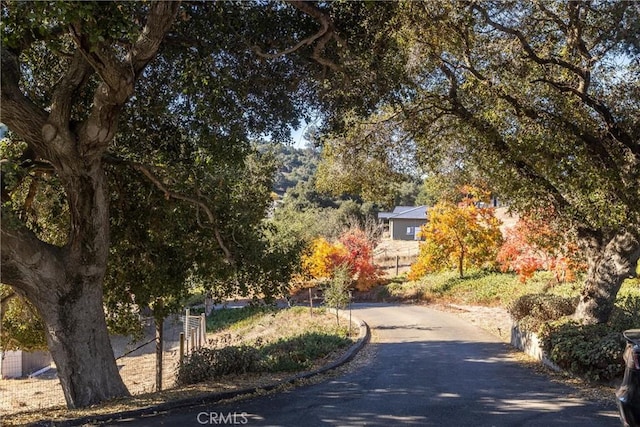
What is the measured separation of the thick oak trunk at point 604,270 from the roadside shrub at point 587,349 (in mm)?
911

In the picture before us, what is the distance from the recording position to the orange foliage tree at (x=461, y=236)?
28812 millimetres

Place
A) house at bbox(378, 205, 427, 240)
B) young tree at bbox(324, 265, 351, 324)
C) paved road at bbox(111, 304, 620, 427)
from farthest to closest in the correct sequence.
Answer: house at bbox(378, 205, 427, 240) < young tree at bbox(324, 265, 351, 324) < paved road at bbox(111, 304, 620, 427)

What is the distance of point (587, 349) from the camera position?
9.80 meters

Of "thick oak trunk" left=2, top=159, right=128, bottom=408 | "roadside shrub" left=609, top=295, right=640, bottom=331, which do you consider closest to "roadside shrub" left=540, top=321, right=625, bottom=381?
"roadside shrub" left=609, top=295, right=640, bottom=331

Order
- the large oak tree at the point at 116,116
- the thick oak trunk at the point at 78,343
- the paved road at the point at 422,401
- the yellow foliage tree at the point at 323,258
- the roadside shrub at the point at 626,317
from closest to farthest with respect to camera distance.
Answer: the paved road at the point at 422,401 < the large oak tree at the point at 116,116 < the thick oak trunk at the point at 78,343 < the roadside shrub at the point at 626,317 < the yellow foliage tree at the point at 323,258

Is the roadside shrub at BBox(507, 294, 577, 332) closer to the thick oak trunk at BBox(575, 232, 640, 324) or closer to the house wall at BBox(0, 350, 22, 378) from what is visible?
the thick oak trunk at BBox(575, 232, 640, 324)

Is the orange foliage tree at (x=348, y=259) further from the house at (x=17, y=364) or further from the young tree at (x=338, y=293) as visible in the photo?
the house at (x=17, y=364)

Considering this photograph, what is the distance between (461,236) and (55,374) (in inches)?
767

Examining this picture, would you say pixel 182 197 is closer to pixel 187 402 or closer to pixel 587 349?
pixel 187 402

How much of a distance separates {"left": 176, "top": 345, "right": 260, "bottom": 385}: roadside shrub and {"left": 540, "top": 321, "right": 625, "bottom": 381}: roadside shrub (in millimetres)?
5435

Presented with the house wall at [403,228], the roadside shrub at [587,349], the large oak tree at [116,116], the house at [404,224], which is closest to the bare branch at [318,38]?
the large oak tree at [116,116]

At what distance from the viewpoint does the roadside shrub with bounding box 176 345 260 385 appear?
974cm

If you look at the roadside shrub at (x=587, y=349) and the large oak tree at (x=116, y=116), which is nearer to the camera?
the large oak tree at (x=116, y=116)

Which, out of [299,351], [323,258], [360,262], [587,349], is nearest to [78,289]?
[299,351]
